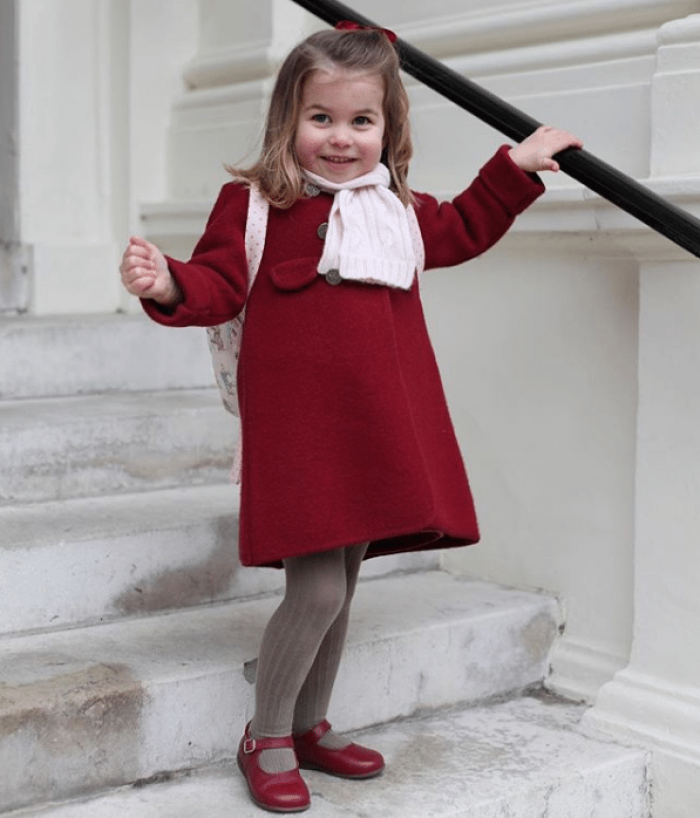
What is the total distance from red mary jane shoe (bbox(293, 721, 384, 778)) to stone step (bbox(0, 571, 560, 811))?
0.12m

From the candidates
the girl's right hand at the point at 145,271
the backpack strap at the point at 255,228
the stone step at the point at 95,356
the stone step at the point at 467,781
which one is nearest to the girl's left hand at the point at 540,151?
the backpack strap at the point at 255,228

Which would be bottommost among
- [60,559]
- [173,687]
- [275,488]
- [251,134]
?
[173,687]

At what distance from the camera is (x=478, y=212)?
2.35 metres

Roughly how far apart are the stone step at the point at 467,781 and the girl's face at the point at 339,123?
1010 millimetres

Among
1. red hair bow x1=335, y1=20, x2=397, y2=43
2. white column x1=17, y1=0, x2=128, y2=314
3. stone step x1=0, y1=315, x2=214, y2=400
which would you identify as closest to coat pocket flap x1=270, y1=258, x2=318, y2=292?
red hair bow x1=335, y1=20, x2=397, y2=43

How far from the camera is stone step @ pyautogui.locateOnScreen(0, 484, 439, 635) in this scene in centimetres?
255

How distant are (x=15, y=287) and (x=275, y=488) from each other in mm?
1728

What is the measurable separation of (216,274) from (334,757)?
85 cm

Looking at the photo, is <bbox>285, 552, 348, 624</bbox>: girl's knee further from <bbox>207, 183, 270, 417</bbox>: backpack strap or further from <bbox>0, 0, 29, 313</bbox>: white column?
<bbox>0, 0, 29, 313</bbox>: white column

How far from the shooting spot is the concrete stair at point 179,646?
229 centimetres

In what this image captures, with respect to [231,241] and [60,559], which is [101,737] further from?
[231,241]

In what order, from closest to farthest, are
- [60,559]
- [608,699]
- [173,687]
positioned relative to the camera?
[173,687]
[60,559]
[608,699]

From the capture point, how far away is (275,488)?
221 centimetres

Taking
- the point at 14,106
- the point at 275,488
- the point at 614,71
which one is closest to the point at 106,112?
the point at 14,106
